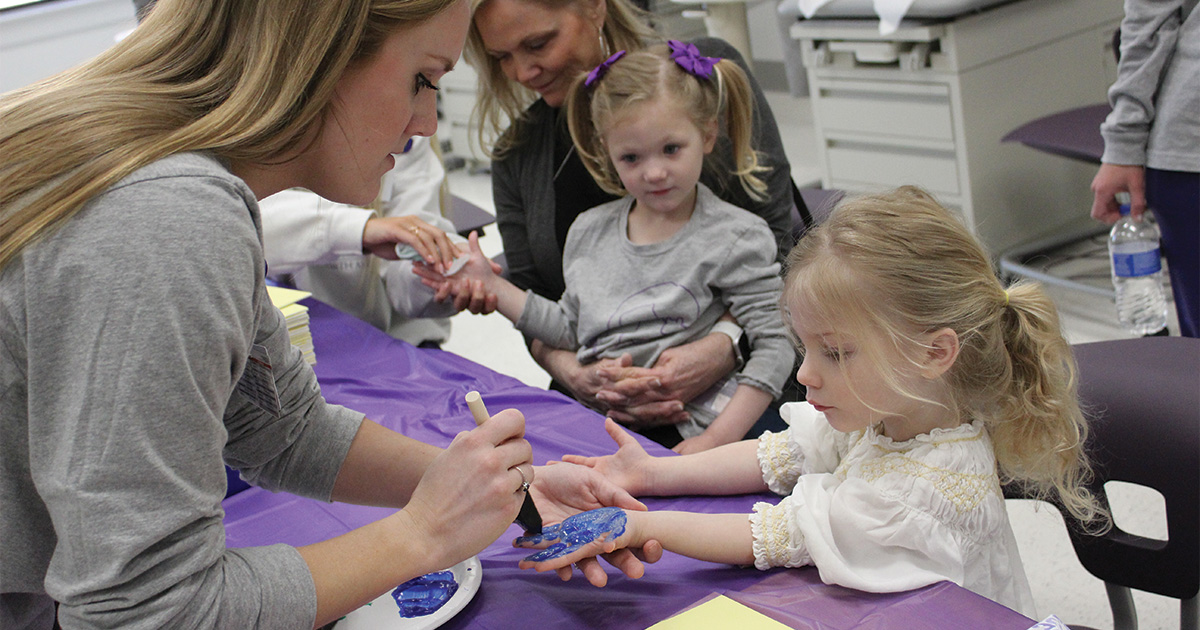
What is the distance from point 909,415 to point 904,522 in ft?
0.41

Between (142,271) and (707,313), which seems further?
(707,313)

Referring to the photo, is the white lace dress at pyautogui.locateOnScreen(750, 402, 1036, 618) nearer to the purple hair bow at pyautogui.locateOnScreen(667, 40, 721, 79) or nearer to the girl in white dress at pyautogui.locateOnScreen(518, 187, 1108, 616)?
the girl in white dress at pyautogui.locateOnScreen(518, 187, 1108, 616)

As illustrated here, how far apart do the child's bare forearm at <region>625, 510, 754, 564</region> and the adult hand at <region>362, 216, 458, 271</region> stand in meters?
0.87

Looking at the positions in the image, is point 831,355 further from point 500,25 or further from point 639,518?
point 500,25

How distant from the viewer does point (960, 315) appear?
1.00 metres

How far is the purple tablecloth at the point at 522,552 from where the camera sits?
2.97ft

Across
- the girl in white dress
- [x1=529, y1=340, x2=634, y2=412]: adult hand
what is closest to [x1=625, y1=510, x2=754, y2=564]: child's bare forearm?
the girl in white dress

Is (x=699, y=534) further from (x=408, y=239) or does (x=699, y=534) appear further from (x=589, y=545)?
(x=408, y=239)

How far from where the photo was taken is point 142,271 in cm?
69

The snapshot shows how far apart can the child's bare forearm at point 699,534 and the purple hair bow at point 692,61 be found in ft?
2.92

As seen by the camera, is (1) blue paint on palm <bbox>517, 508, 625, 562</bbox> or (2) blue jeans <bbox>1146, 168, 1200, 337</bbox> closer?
(1) blue paint on palm <bbox>517, 508, 625, 562</bbox>

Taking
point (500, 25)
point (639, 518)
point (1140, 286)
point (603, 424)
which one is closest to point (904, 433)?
point (639, 518)

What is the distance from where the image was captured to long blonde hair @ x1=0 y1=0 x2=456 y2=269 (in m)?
0.74

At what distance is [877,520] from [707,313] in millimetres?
761
